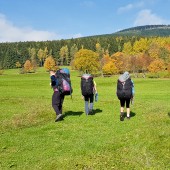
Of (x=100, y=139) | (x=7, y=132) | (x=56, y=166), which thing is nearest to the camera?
(x=56, y=166)

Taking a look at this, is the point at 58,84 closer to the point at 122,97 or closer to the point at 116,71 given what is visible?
the point at 122,97

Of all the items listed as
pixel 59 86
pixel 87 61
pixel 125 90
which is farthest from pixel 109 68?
pixel 59 86

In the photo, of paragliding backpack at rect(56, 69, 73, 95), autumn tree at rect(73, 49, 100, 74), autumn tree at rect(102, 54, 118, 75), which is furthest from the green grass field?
autumn tree at rect(102, 54, 118, 75)

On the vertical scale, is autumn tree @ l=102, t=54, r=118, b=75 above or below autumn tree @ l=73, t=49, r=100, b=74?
below

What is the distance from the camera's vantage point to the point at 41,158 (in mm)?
11992

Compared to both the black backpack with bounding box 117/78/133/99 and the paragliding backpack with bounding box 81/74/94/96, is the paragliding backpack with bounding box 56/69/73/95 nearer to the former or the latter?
the paragliding backpack with bounding box 81/74/94/96

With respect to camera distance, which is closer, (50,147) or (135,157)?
(135,157)

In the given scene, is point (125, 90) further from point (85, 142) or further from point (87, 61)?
point (87, 61)

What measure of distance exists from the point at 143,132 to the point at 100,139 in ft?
6.74

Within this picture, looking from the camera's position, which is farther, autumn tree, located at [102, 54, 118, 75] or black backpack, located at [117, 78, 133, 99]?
autumn tree, located at [102, 54, 118, 75]

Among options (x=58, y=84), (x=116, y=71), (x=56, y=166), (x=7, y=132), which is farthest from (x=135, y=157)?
(x=116, y=71)

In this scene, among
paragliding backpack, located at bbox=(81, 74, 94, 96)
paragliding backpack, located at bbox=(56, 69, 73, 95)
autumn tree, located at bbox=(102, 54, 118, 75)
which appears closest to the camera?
paragliding backpack, located at bbox=(56, 69, 73, 95)

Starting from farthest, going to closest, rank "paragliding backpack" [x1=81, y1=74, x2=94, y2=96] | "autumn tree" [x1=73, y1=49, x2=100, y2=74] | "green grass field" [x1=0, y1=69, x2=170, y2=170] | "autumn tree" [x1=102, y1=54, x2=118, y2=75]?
"autumn tree" [x1=102, y1=54, x2=118, y2=75], "autumn tree" [x1=73, y1=49, x2=100, y2=74], "paragliding backpack" [x1=81, y1=74, x2=94, y2=96], "green grass field" [x1=0, y1=69, x2=170, y2=170]

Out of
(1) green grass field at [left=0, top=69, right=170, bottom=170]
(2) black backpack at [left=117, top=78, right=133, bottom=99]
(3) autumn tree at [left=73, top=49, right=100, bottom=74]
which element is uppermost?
(2) black backpack at [left=117, top=78, right=133, bottom=99]
